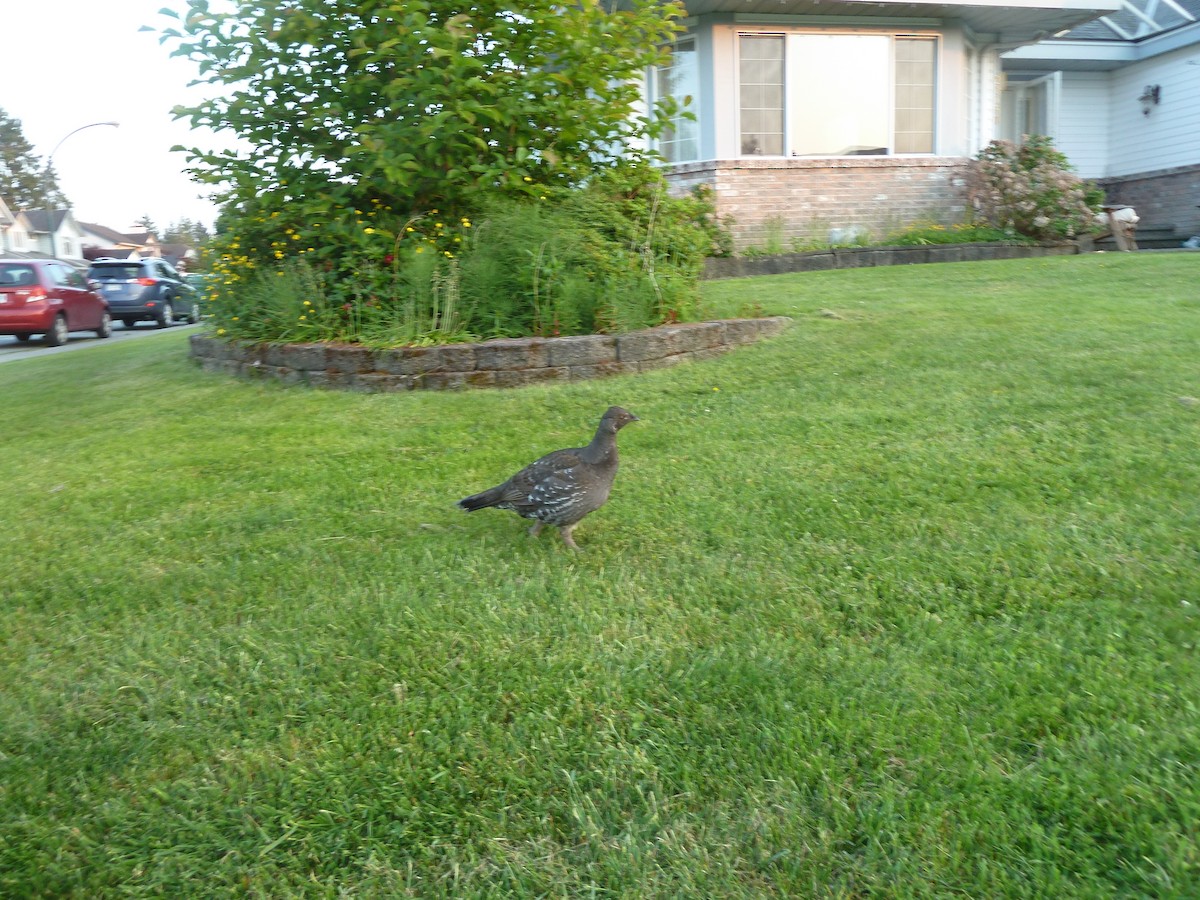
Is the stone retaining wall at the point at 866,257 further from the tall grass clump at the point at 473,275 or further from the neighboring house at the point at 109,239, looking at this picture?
the neighboring house at the point at 109,239

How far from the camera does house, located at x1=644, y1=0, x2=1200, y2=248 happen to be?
14531 mm

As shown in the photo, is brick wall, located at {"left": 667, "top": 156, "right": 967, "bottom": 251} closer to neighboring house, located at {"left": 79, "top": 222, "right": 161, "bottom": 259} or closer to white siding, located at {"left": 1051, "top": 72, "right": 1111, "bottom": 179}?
white siding, located at {"left": 1051, "top": 72, "right": 1111, "bottom": 179}

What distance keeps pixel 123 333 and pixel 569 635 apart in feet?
71.1

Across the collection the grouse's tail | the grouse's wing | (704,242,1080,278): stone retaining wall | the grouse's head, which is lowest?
the grouse's tail

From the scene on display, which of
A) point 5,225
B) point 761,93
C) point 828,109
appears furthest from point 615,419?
point 5,225

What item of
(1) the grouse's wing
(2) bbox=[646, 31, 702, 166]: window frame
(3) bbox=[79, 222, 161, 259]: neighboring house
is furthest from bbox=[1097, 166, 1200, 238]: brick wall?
(3) bbox=[79, 222, 161, 259]: neighboring house

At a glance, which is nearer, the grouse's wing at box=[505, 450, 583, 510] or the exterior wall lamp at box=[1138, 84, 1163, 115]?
the grouse's wing at box=[505, 450, 583, 510]

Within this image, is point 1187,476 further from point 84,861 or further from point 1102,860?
point 84,861

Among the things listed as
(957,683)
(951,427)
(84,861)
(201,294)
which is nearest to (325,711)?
(84,861)

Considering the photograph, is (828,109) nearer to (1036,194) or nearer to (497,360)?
(1036,194)

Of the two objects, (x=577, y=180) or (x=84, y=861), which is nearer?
(x=84, y=861)

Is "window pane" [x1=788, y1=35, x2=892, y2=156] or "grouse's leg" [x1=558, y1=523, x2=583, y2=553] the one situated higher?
"window pane" [x1=788, y1=35, x2=892, y2=156]

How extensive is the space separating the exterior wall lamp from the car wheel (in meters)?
22.2

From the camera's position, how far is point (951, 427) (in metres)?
5.07
